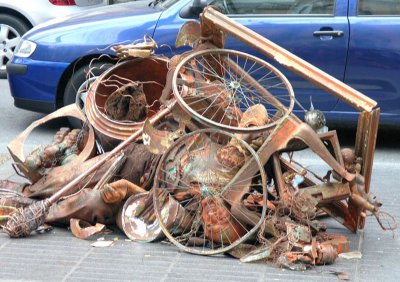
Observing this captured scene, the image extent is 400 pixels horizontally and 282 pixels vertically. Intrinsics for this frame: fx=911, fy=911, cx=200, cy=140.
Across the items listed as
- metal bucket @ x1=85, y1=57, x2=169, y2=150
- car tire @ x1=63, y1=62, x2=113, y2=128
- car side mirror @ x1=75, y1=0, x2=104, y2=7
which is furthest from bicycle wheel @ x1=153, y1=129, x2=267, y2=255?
car side mirror @ x1=75, y1=0, x2=104, y2=7

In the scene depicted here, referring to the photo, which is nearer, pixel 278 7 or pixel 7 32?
pixel 278 7

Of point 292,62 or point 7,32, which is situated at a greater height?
point 292,62

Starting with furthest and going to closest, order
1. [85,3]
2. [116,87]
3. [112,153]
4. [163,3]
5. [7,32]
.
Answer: [85,3] < [7,32] < [163,3] < [116,87] < [112,153]

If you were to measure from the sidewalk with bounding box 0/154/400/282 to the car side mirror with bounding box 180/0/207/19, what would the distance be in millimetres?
2882

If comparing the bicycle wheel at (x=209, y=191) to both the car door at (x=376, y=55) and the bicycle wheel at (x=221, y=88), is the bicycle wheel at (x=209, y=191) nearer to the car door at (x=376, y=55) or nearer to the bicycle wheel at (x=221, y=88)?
the bicycle wheel at (x=221, y=88)

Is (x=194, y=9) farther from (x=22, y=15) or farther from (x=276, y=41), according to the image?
(x=22, y=15)

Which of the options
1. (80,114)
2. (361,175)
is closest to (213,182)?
(361,175)

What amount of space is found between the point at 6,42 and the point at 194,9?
387 centimetres

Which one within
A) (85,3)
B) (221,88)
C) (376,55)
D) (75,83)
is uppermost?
(221,88)

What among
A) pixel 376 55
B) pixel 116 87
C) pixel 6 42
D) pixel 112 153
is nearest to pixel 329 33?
pixel 376 55

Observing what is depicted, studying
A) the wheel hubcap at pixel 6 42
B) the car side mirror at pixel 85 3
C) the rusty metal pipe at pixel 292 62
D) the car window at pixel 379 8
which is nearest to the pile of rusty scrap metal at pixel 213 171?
the rusty metal pipe at pixel 292 62

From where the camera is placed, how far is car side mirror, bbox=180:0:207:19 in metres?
8.19

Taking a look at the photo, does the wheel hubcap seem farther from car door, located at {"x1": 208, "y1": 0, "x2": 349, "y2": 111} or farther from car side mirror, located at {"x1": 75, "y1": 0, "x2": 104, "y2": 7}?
car door, located at {"x1": 208, "y1": 0, "x2": 349, "y2": 111}

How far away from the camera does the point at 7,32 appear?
11391 millimetres
